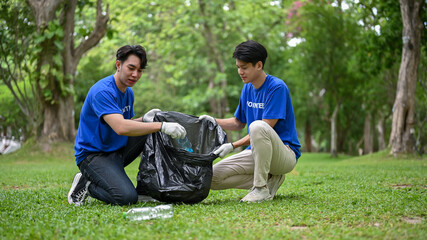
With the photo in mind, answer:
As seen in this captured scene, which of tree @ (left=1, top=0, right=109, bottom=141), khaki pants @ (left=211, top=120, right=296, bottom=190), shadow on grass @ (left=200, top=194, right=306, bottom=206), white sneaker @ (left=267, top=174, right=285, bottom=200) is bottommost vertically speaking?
shadow on grass @ (left=200, top=194, right=306, bottom=206)

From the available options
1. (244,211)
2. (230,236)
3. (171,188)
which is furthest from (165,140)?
(230,236)

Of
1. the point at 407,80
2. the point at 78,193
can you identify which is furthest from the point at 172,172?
the point at 407,80

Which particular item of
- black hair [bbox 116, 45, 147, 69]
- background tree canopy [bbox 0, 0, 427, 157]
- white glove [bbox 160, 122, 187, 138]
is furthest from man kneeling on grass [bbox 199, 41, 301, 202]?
background tree canopy [bbox 0, 0, 427, 157]

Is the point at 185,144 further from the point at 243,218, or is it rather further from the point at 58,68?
the point at 58,68

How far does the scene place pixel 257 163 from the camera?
13.7 ft

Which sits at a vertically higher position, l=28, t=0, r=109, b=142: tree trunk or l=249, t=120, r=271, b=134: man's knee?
l=28, t=0, r=109, b=142: tree trunk

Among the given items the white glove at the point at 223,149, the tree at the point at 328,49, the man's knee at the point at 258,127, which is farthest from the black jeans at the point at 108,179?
the tree at the point at 328,49

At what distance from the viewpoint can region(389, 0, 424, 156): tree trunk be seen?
11.6 m

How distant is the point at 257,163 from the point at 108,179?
1324 mm

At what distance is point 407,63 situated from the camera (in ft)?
38.7

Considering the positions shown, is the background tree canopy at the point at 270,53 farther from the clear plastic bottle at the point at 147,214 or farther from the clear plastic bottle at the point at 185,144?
the clear plastic bottle at the point at 147,214

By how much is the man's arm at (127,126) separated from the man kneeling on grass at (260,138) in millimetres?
517

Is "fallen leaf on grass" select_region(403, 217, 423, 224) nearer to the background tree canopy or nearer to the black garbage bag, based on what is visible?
the black garbage bag

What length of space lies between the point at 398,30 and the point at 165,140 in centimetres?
1040
